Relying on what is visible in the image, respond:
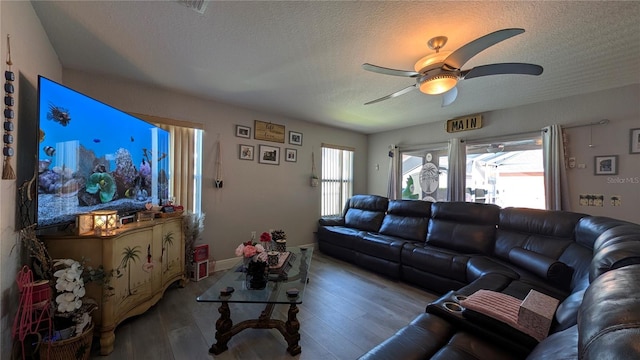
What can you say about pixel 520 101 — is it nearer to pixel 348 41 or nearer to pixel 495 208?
pixel 495 208

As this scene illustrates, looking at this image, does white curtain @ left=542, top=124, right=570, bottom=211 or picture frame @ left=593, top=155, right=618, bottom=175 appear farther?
white curtain @ left=542, top=124, right=570, bottom=211

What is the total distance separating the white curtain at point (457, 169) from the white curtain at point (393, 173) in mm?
1076

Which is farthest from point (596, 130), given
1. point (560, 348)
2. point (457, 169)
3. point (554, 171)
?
point (560, 348)

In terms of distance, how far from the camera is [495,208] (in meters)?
3.06

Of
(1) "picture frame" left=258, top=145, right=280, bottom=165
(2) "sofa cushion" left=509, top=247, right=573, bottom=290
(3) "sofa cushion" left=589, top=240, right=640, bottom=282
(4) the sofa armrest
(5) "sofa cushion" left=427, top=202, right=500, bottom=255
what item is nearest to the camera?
(3) "sofa cushion" left=589, top=240, right=640, bottom=282

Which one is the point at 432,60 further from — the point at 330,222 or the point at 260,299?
the point at 330,222

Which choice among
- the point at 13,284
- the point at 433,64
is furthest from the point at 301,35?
the point at 13,284

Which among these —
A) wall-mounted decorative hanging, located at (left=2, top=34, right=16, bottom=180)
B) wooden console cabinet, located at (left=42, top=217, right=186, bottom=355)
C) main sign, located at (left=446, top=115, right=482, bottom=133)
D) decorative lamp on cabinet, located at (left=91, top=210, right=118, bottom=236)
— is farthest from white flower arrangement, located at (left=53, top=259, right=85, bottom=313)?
main sign, located at (left=446, top=115, right=482, bottom=133)

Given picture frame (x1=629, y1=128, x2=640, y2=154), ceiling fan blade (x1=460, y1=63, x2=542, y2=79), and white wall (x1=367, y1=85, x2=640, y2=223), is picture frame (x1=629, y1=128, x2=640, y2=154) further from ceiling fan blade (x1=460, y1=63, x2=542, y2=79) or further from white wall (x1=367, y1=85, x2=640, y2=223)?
ceiling fan blade (x1=460, y1=63, x2=542, y2=79)

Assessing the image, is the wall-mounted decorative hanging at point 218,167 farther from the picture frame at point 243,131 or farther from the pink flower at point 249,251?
the pink flower at point 249,251

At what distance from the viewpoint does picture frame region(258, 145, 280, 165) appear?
12.9ft

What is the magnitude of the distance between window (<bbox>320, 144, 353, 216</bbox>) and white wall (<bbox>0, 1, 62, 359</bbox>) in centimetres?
373

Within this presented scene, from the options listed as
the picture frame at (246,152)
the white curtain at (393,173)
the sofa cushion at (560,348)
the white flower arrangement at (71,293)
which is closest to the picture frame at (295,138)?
the picture frame at (246,152)

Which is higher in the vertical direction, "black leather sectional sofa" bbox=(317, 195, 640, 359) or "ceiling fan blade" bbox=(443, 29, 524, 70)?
"ceiling fan blade" bbox=(443, 29, 524, 70)
